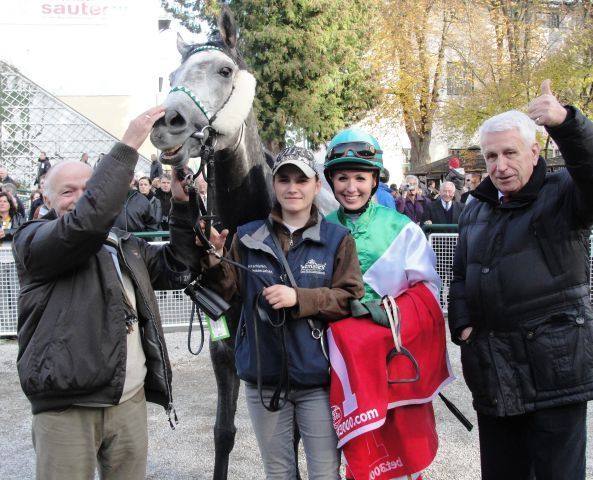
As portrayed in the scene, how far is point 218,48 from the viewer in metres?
3.01

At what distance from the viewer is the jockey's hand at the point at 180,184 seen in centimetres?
230

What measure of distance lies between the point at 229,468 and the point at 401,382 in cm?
187

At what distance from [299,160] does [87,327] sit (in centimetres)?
104

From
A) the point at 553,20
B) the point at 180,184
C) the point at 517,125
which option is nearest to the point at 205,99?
the point at 180,184

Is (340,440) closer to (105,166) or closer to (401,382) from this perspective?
(401,382)

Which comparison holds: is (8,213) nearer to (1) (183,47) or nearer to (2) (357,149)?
(1) (183,47)

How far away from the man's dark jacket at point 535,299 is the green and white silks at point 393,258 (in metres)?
0.21

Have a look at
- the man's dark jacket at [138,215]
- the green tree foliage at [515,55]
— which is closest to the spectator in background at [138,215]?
the man's dark jacket at [138,215]

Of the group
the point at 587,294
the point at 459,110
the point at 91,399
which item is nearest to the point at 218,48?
the point at 91,399

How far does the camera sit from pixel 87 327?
2.04m

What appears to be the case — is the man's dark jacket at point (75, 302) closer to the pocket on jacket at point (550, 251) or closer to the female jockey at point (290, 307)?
the female jockey at point (290, 307)

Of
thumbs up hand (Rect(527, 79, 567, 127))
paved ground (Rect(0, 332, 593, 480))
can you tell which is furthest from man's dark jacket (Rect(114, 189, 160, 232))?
thumbs up hand (Rect(527, 79, 567, 127))

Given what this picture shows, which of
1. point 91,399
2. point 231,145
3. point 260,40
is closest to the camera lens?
point 91,399

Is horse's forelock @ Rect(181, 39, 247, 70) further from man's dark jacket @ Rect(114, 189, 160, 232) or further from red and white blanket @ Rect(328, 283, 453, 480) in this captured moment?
man's dark jacket @ Rect(114, 189, 160, 232)
